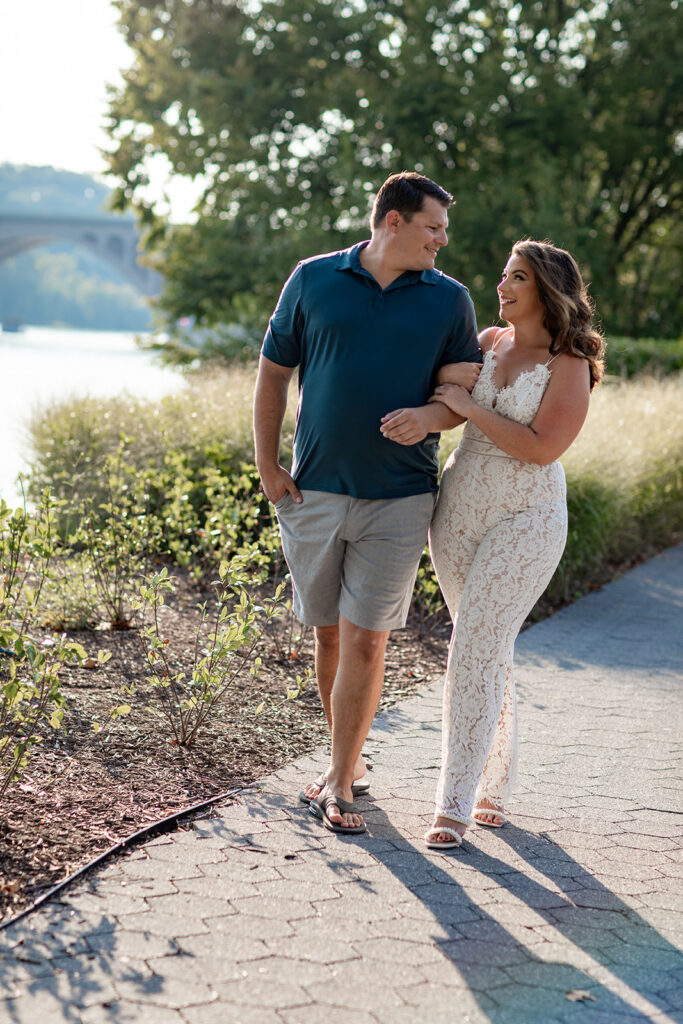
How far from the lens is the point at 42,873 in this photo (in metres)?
3.02

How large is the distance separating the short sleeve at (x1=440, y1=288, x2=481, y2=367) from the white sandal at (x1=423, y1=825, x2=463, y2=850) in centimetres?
144

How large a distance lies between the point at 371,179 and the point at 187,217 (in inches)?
174

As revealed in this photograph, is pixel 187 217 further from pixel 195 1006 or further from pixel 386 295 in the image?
pixel 195 1006

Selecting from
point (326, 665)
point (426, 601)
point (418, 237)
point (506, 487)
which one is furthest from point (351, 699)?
point (426, 601)

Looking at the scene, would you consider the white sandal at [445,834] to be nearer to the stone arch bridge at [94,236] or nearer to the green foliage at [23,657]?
the green foliage at [23,657]

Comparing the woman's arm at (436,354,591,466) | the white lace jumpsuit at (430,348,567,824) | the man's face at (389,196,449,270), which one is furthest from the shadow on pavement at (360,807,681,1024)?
the man's face at (389,196,449,270)

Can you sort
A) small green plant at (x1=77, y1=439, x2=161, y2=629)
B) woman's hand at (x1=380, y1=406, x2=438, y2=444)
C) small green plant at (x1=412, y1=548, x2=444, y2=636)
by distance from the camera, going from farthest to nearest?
small green plant at (x1=412, y1=548, x2=444, y2=636) → small green plant at (x1=77, y1=439, x2=161, y2=629) → woman's hand at (x1=380, y1=406, x2=438, y2=444)

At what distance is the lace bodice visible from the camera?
3400 mm

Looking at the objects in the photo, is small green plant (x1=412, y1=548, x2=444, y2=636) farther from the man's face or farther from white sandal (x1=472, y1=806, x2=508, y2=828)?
the man's face

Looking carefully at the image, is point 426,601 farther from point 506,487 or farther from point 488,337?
point 506,487

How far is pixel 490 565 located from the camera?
11.4 ft

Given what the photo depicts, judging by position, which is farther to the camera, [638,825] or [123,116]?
[123,116]

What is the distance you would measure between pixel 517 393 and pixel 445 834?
1.38 metres

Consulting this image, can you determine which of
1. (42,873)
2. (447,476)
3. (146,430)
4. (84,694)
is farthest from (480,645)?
(146,430)
